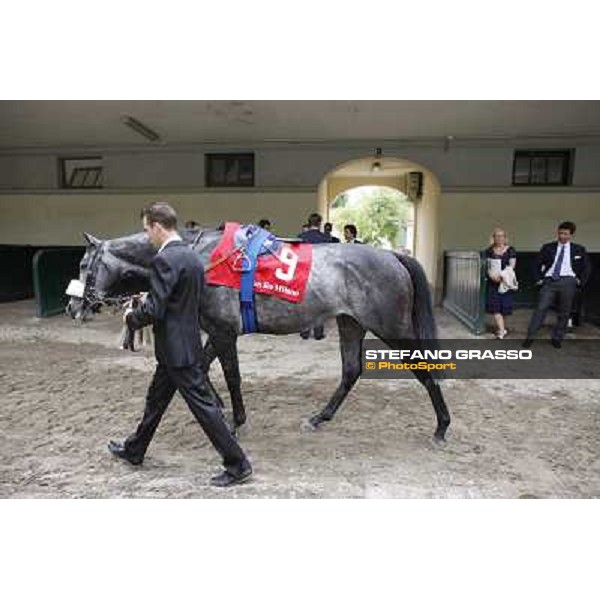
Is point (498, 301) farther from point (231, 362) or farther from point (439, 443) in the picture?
point (231, 362)

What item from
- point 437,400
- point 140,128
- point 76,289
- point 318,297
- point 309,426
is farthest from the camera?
point 140,128

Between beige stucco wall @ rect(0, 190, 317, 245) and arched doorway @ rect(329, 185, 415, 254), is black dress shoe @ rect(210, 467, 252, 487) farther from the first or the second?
arched doorway @ rect(329, 185, 415, 254)

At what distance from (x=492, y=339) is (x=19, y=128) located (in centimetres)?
949

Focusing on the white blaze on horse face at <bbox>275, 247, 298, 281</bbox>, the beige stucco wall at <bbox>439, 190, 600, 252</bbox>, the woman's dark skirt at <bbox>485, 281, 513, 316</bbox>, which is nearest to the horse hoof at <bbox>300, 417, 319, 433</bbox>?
the white blaze on horse face at <bbox>275, 247, 298, 281</bbox>

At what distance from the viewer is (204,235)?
10.5 feet

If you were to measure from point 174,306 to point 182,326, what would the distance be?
0.12m

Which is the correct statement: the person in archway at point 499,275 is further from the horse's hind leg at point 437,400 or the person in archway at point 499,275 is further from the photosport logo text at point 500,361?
the horse's hind leg at point 437,400

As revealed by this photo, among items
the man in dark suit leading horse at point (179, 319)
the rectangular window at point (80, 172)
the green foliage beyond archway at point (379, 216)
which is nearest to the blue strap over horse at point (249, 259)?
the man in dark suit leading horse at point (179, 319)

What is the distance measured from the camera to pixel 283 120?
27.9ft

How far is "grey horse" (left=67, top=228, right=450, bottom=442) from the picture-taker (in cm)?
312

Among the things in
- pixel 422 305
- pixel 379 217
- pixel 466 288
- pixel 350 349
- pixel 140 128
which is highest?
pixel 140 128

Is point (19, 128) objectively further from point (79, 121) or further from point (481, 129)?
point (481, 129)

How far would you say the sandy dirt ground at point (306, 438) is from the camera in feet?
9.23

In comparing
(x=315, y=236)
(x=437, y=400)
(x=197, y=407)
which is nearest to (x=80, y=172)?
(x=315, y=236)
